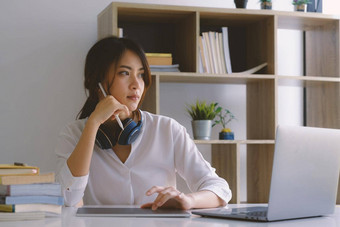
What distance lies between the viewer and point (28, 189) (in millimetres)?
1469

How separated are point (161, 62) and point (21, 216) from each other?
1969 millimetres

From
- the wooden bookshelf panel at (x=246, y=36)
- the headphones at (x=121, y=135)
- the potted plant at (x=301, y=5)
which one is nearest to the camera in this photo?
the headphones at (x=121, y=135)

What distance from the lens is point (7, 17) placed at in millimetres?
3375

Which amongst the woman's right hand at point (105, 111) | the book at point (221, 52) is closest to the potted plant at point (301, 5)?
the book at point (221, 52)

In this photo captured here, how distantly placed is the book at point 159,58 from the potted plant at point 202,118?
0.33 meters

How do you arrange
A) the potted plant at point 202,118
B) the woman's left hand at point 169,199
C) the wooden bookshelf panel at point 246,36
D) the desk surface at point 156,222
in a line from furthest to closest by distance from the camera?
the wooden bookshelf panel at point 246,36 < the potted plant at point 202,118 < the woman's left hand at point 169,199 < the desk surface at point 156,222

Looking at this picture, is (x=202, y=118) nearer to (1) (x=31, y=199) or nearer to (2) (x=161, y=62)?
(2) (x=161, y=62)

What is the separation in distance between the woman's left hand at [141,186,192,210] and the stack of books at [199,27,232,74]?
1.72 meters

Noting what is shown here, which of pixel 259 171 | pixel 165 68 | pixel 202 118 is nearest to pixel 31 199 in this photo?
pixel 165 68

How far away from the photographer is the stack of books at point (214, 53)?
3340 millimetres

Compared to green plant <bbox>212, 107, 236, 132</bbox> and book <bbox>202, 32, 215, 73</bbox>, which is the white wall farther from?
green plant <bbox>212, 107, 236, 132</bbox>

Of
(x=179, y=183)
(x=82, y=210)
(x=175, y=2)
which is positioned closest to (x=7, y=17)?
(x=175, y=2)

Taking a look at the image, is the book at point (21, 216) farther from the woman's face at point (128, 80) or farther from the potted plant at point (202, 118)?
the potted plant at point (202, 118)

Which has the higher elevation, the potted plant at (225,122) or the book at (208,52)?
the book at (208,52)
